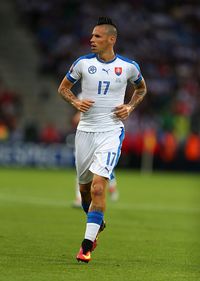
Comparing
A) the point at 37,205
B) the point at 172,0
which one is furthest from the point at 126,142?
the point at 37,205

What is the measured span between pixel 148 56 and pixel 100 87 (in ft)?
67.6

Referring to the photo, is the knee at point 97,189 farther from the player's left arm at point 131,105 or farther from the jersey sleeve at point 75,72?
the jersey sleeve at point 75,72

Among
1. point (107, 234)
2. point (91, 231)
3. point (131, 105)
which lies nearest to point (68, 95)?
point (131, 105)

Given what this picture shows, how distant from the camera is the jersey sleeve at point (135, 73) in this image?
945 centimetres

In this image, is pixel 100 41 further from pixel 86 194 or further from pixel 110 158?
pixel 86 194

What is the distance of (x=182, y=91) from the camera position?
28.8 m

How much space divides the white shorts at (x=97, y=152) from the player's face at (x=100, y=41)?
34.1 inches

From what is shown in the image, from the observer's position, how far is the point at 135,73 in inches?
374

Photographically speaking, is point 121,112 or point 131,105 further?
point 131,105

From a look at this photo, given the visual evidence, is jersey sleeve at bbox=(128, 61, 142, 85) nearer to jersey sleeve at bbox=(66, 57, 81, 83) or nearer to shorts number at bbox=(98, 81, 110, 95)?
shorts number at bbox=(98, 81, 110, 95)

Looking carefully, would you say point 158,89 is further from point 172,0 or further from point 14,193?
point 14,193

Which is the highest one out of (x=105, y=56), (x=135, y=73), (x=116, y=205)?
(x=105, y=56)

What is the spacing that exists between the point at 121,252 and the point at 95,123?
148 centimetres

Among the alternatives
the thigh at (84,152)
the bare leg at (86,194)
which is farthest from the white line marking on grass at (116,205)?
the thigh at (84,152)
